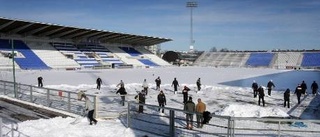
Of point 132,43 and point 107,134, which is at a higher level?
point 132,43

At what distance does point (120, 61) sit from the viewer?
69062 millimetres

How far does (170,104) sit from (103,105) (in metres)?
4.96

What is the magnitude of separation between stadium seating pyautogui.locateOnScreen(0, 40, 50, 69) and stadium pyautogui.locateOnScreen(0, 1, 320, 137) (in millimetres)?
164

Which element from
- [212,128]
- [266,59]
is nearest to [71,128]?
[212,128]

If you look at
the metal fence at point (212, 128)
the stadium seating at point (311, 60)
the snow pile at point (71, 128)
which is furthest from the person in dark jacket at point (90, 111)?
the stadium seating at point (311, 60)

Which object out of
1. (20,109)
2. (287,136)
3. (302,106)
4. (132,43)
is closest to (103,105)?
(20,109)

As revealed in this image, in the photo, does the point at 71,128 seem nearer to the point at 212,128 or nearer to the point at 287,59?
the point at 212,128

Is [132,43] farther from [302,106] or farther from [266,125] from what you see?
[266,125]

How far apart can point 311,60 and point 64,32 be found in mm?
58954

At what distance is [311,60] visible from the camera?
84.6 meters

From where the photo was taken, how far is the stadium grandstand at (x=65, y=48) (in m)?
52.2

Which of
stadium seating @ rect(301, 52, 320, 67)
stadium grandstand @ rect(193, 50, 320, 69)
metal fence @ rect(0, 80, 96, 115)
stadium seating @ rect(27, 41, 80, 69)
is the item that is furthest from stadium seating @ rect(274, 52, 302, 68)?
metal fence @ rect(0, 80, 96, 115)

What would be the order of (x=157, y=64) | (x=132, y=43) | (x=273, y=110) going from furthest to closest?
(x=132, y=43), (x=157, y=64), (x=273, y=110)

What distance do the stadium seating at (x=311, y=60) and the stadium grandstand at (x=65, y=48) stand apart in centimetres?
3477
